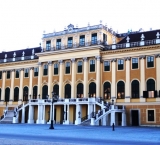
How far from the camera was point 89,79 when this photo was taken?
173ft

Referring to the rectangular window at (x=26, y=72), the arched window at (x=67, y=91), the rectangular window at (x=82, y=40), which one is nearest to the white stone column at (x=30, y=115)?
the arched window at (x=67, y=91)

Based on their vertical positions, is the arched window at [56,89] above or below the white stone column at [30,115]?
above

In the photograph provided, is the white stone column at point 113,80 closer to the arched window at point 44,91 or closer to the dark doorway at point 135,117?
the dark doorway at point 135,117

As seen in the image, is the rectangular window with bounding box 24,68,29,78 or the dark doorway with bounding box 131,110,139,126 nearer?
the dark doorway with bounding box 131,110,139,126

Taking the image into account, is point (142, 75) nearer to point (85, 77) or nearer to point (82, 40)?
point (85, 77)

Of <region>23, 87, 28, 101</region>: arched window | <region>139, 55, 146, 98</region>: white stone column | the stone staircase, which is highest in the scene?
<region>139, 55, 146, 98</region>: white stone column

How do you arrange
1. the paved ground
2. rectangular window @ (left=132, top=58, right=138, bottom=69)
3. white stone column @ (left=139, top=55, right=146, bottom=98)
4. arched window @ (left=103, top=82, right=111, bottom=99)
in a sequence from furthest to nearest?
arched window @ (left=103, top=82, right=111, bottom=99), rectangular window @ (left=132, top=58, right=138, bottom=69), white stone column @ (left=139, top=55, right=146, bottom=98), the paved ground

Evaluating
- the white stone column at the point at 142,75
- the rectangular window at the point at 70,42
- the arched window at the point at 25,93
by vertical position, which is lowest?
the arched window at the point at 25,93

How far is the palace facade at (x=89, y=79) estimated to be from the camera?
155ft

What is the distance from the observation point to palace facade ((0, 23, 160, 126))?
47375mm

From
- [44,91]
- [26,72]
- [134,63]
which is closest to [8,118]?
[44,91]

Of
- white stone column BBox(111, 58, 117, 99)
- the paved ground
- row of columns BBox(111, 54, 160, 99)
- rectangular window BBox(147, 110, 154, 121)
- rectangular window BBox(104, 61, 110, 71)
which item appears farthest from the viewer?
rectangular window BBox(104, 61, 110, 71)

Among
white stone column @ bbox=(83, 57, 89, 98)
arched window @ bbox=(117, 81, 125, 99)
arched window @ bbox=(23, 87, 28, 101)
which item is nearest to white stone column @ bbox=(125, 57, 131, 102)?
arched window @ bbox=(117, 81, 125, 99)

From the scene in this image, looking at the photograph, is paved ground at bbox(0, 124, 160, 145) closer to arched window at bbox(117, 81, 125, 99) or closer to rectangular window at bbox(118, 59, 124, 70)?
arched window at bbox(117, 81, 125, 99)
